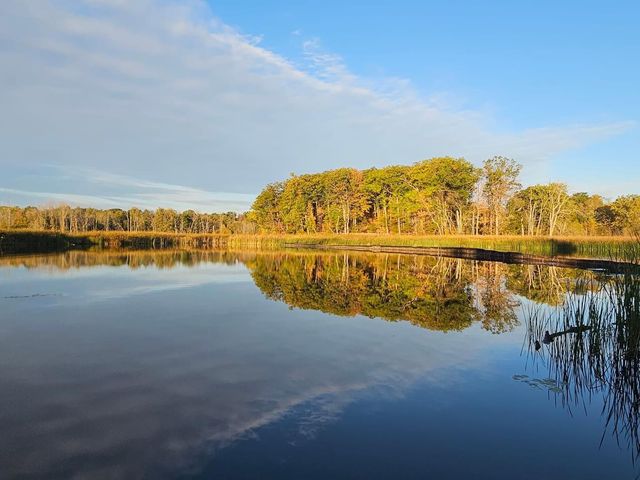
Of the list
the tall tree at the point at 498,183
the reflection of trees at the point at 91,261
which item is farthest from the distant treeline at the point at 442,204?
the reflection of trees at the point at 91,261

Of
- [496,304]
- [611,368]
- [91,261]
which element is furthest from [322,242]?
[611,368]

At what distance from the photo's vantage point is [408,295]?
12984 millimetres

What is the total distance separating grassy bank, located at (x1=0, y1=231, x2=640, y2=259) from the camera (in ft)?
80.9

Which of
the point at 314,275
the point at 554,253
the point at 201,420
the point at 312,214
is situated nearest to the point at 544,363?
the point at 201,420

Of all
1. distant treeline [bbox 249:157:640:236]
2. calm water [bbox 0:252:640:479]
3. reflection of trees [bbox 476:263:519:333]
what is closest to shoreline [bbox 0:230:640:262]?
calm water [bbox 0:252:640:479]

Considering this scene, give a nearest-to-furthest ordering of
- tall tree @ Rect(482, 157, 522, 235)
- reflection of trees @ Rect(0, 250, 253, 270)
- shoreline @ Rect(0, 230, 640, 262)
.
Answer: reflection of trees @ Rect(0, 250, 253, 270) < shoreline @ Rect(0, 230, 640, 262) < tall tree @ Rect(482, 157, 522, 235)

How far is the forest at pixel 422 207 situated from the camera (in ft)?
165

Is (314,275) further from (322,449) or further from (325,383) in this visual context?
(322,449)

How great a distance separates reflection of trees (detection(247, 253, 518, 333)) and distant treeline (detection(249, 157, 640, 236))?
109 feet

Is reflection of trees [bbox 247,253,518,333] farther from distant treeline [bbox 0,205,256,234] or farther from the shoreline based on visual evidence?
distant treeline [bbox 0,205,256,234]

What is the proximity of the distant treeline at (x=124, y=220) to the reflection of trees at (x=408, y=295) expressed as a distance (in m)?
65.4

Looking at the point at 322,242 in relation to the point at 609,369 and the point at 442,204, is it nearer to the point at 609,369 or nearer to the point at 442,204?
the point at 442,204

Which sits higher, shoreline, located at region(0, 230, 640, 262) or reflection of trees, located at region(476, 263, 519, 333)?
shoreline, located at region(0, 230, 640, 262)

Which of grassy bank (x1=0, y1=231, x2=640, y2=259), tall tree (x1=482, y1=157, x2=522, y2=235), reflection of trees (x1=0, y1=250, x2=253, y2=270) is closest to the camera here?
reflection of trees (x1=0, y1=250, x2=253, y2=270)
